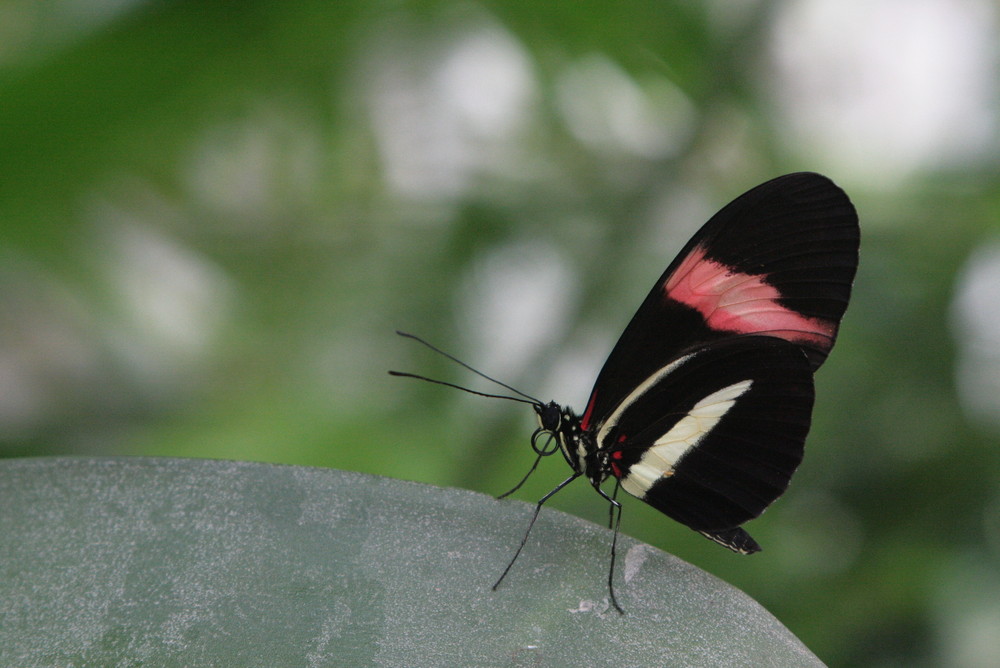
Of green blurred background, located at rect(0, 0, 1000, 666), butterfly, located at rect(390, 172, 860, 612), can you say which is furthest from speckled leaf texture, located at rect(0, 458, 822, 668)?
green blurred background, located at rect(0, 0, 1000, 666)

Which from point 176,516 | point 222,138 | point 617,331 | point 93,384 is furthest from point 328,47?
point 176,516

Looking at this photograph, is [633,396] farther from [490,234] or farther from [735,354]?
[490,234]

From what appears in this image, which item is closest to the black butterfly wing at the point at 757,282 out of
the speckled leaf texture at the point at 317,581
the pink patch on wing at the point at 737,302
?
the pink patch on wing at the point at 737,302

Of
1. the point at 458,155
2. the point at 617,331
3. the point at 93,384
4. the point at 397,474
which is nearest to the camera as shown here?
the point at 397,474

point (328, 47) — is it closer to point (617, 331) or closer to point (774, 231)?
point (617, 331)

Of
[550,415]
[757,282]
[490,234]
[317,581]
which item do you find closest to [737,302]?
[757,282]

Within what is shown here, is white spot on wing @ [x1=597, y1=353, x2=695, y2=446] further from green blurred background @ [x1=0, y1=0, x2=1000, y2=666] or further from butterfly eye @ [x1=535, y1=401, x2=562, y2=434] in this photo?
green blurred background @ [x1=0, y1=0, x2=1000, y2=666]
